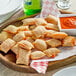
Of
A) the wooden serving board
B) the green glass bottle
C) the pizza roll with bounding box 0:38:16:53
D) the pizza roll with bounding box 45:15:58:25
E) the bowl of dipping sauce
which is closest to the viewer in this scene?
the wooden serving board

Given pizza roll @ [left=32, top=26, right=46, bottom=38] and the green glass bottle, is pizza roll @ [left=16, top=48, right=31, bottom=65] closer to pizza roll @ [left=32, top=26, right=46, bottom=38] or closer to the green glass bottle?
pizza roll @ [left=32, top=26, right=46, bottom=38]

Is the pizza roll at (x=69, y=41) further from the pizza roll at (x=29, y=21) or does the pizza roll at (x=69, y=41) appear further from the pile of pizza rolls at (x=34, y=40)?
the pizza roll at (x=29, y=21)

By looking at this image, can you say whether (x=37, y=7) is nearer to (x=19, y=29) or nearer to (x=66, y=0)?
(x=66, y=0)

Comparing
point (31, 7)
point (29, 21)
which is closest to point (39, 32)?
point (29, 21)

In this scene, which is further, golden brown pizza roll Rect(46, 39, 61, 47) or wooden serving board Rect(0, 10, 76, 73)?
golden brown pizza roll Rect(46, 39, 61, 47)

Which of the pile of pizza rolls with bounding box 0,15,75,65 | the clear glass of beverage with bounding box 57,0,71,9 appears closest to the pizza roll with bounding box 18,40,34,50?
the pile of pizza rolls with bounding box 0,15,75,65

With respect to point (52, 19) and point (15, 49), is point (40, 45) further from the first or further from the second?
point (52, 19)
